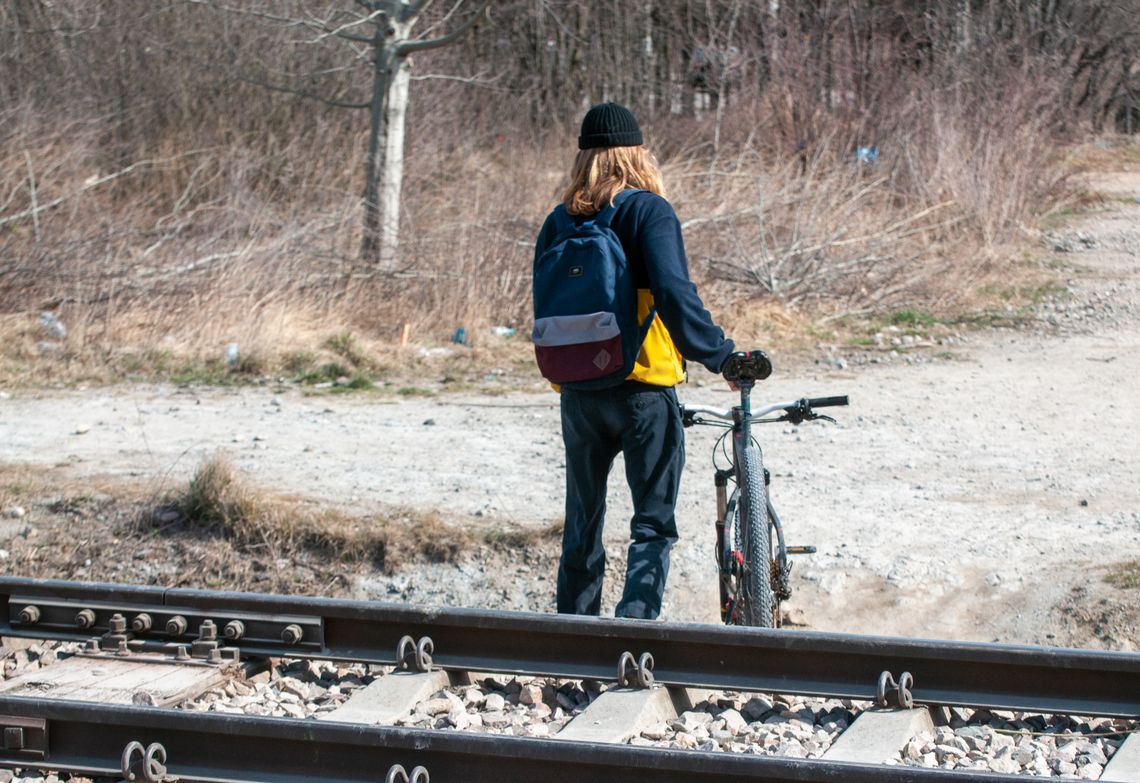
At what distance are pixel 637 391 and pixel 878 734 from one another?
1363 mm

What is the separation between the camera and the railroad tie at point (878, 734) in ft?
12.6

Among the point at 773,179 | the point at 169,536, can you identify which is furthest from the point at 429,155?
the point at 169,536

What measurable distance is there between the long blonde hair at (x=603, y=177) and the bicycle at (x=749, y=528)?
718 mm

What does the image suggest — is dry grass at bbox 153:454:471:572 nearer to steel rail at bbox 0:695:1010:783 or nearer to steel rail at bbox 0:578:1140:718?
steel rail at bbox 0:578:1140:718

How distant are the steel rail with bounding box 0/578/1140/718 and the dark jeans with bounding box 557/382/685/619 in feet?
1.18

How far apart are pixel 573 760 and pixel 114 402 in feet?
22.9

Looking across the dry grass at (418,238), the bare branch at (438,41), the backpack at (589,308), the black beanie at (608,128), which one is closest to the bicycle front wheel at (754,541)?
the backpack at (589,308)

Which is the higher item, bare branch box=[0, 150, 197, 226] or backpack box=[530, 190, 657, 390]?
bare branch box=[0, 150, 197, 226]

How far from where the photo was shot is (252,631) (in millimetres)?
4816

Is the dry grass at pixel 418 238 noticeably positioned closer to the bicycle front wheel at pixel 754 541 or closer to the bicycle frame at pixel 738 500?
the bicycle frame at pixel 738 500

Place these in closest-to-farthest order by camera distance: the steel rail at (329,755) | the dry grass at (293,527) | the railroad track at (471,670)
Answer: the steel rail at (329,755), the railroad track at (471,670), the dry grass at (293,527)

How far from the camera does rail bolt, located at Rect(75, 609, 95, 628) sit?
194 inches

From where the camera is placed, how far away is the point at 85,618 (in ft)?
16.2

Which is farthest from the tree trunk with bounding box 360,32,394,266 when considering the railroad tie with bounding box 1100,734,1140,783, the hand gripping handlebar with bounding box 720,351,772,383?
the railroad tie with bounding box 1100,734,1140,783
